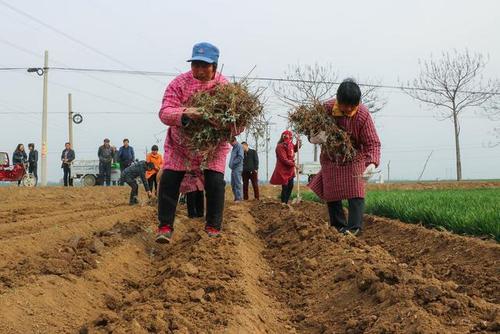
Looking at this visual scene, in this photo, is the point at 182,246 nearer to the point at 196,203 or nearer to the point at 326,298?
the point at 196,203

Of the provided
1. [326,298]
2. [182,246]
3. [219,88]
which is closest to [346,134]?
[219,88]

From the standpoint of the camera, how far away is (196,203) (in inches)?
281

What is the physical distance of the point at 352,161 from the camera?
Result: 21.2ft

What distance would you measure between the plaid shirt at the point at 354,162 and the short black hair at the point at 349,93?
265mm

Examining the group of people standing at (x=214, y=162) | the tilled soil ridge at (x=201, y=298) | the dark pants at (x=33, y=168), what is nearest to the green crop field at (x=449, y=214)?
the group of people standing at (x=214, y=162)

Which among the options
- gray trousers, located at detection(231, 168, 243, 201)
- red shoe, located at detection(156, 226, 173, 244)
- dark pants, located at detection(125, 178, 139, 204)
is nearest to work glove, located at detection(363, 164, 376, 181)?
red shoe, located at detection(156, 226, 173, 244)

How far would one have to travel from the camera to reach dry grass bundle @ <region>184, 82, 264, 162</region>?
5.14 meters

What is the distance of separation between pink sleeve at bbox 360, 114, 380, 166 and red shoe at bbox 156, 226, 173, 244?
2206mm

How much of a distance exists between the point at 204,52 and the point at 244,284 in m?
2.24

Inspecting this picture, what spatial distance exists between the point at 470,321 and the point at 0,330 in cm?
227

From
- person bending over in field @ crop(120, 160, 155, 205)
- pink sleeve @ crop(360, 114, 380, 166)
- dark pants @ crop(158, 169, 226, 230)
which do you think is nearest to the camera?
dark pants @ crop(158, 169, 226, 230)

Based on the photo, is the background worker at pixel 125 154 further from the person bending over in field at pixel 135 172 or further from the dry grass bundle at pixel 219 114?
the dry grass bundle at pixel 219 114

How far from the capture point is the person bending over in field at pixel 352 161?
6168 millimetres

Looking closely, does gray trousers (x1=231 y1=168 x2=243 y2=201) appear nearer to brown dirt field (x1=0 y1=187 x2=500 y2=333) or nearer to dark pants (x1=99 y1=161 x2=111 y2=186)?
brown dirt field (x1=0 y1=187 x2=500 y2=333)
